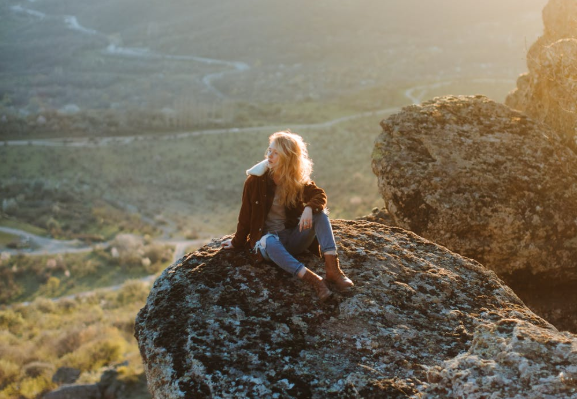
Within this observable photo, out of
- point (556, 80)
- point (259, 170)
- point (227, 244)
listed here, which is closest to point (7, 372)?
point (227, 244)

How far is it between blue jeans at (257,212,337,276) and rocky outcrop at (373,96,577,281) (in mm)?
2081

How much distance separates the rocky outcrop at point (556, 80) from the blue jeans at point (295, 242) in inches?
174

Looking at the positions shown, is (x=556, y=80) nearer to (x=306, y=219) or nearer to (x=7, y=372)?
(x=306, y=219)

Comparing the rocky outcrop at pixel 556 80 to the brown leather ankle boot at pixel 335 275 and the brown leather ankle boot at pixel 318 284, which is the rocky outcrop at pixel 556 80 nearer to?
the brown leather ankle boot at pixel 335 275

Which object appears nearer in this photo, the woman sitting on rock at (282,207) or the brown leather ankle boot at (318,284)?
the brown leather ankle boot at (318,284)

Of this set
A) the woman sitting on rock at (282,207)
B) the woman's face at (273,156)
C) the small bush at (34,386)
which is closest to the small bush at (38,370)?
the small bush at (34,386)

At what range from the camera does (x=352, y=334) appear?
150 inches

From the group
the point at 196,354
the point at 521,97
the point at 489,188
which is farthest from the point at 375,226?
the point at 521,97

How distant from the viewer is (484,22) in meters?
106

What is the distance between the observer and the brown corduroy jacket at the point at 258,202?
15.6 ft

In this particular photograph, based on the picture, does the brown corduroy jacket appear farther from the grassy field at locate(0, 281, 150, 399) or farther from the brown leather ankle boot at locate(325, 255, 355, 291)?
the grassy field at locate(0, 281, 150, 399)

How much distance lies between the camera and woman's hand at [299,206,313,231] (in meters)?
4.59

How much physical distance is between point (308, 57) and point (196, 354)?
306ft

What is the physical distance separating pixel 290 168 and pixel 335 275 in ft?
3.65
